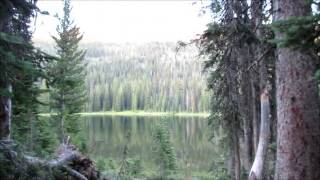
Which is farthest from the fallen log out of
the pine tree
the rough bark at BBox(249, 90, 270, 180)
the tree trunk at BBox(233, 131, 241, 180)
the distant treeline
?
the distant treeline

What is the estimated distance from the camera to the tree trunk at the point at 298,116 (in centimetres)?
553

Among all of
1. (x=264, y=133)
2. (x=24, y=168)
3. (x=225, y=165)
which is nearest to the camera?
(x=24, y=168)

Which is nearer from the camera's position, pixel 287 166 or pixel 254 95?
pixel 287 166

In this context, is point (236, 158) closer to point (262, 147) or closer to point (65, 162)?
point (262, 147)

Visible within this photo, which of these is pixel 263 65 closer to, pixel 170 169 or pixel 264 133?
pixel 264 133

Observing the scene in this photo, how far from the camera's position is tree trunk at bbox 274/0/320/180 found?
5.53 m

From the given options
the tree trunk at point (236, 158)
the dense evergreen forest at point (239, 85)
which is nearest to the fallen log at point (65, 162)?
the dense evergreen forest at point (239, 85)

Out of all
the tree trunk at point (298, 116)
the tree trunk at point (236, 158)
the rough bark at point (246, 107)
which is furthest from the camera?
the tree trunk at point (236, 158)

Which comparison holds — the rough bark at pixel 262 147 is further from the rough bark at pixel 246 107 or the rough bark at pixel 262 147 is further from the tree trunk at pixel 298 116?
the tree trunk at pixel 298 116

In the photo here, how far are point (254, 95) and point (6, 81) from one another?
6.87 meters

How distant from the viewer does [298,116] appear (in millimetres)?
5605

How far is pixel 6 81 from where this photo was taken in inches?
245

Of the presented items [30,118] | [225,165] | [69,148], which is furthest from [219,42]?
[30,118]

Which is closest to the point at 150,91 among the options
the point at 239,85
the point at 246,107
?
the point at 246,107
